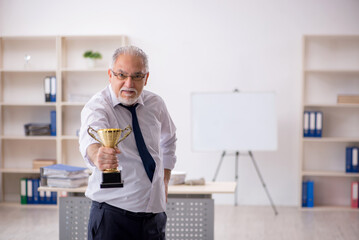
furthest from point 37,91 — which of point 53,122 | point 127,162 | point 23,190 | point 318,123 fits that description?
point 127,162

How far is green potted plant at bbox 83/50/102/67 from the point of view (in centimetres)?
636

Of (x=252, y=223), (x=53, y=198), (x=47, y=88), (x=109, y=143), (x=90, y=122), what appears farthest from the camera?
(x=53, y=198)

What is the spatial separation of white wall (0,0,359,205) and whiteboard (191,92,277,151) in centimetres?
42

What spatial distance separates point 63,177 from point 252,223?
7.77ft

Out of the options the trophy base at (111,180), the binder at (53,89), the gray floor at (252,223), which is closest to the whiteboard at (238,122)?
the gray floor at (252,223)

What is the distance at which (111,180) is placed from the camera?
193 cm

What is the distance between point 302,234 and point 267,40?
2.51 metres

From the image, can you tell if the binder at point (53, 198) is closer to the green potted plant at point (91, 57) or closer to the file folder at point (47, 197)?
the file folder at point (47, 197)

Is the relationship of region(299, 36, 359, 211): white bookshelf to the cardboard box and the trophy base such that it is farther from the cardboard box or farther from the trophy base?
the trophy base

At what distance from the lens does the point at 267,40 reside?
6.39 meters

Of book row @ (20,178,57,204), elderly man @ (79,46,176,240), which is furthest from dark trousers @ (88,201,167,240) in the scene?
book row @ (20,178,57,204)

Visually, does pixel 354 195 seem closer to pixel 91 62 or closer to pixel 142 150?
pixel 91 62

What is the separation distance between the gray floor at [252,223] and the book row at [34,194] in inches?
6.2

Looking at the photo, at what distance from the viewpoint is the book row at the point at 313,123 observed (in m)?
6.09
